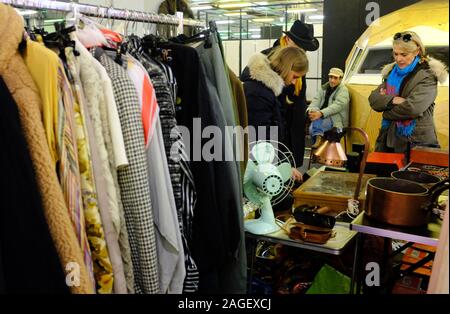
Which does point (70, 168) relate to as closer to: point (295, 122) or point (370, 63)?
point (295, 122)

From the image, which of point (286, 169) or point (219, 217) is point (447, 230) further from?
point (286, 169)

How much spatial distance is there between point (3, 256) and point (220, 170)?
712 mm

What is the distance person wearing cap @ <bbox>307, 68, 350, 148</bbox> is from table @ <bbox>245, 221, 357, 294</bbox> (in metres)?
3.06

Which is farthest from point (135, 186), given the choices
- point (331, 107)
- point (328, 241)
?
point (331, 107)

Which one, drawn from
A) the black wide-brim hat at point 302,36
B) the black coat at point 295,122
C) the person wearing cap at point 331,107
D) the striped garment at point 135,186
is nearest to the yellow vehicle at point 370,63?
the person wearing cap at point 331,107

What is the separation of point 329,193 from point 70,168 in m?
1.53

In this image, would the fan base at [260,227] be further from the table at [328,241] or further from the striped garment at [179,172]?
the striped garment at [179,172]

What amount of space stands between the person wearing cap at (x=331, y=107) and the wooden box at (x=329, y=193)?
250cm

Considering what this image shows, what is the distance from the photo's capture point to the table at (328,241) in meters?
1.67

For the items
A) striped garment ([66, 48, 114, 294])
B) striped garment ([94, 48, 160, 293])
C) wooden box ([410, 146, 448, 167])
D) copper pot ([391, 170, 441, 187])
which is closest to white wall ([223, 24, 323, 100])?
wooden box ([410, 146, 448, 167])

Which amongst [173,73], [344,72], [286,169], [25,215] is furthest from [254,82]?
[344,72]

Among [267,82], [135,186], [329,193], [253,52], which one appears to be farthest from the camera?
[253,52]

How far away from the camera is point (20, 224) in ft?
2.53

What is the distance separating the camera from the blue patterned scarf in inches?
105
